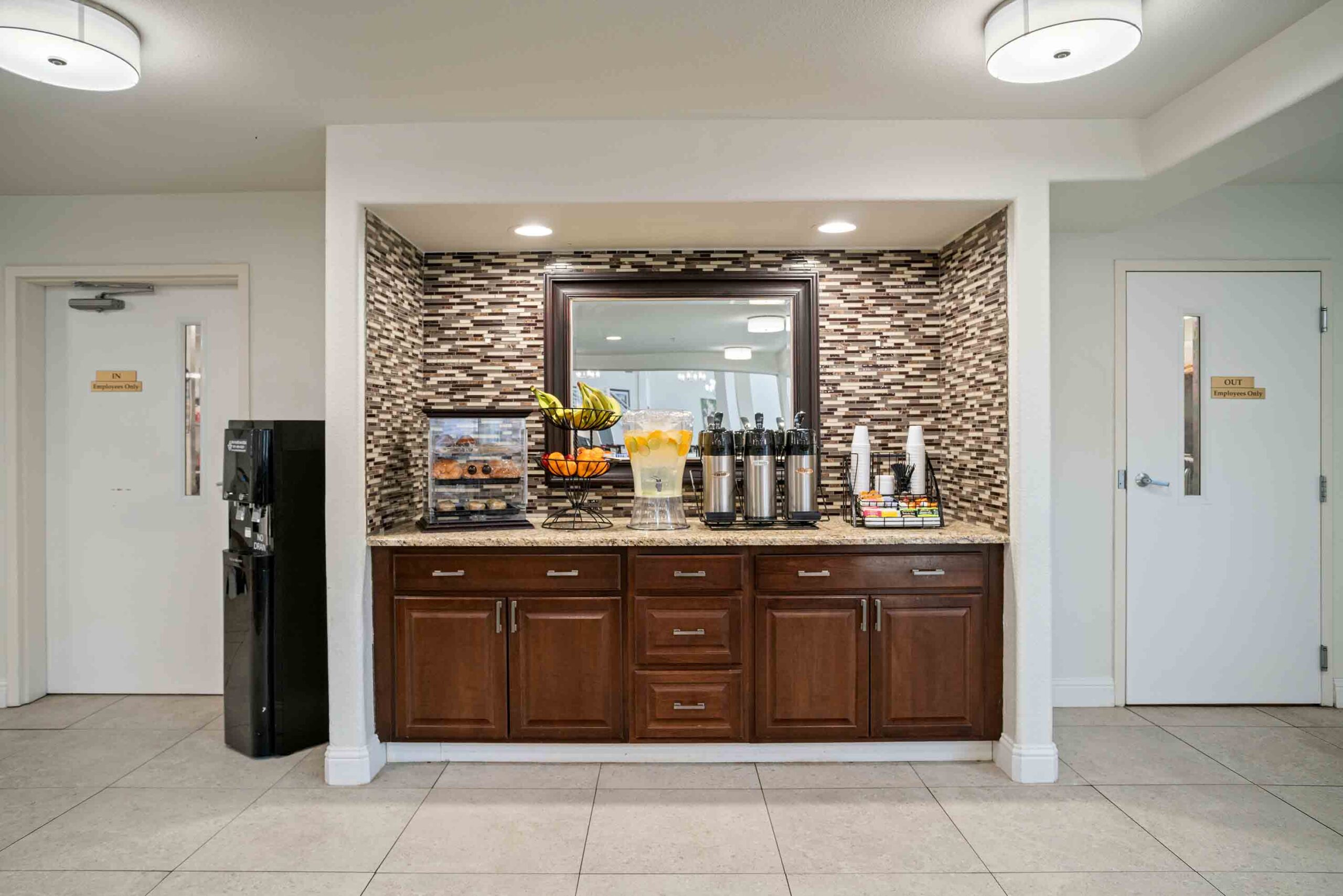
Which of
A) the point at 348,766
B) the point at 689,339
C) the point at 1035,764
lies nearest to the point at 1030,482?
the point at 1035,764

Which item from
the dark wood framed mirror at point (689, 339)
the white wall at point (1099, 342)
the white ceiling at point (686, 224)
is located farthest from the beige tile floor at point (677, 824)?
the white ceiling at point (686, 224)

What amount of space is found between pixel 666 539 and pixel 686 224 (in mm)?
1240

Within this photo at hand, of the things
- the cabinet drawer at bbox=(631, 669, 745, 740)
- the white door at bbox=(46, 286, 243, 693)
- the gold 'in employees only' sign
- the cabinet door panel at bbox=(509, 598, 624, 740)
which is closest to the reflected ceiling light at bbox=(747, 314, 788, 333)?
the cabinet door panel at bbox=(509, 598, 624, 740)

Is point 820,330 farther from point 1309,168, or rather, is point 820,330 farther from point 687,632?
point 1309,168

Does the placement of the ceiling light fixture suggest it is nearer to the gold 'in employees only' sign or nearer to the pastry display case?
the pastry display case

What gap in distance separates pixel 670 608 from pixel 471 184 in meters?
1.71

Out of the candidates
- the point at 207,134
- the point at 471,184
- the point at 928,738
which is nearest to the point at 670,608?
the point at 928,738

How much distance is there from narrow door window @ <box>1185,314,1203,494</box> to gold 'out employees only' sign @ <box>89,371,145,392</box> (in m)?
4.87

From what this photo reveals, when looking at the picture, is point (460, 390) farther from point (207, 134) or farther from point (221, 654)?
point (221, 654)

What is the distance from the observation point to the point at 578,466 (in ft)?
10.5

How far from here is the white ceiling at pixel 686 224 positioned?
9.68ft

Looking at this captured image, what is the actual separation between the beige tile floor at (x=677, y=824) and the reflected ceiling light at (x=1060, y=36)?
2.25 metres

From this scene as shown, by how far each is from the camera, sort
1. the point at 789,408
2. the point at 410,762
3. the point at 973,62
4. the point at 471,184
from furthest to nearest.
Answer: the point at 789,408 < the point at 410,762 < the point at 471,184 < the point at 973,62

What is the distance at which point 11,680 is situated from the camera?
3.68 meters
